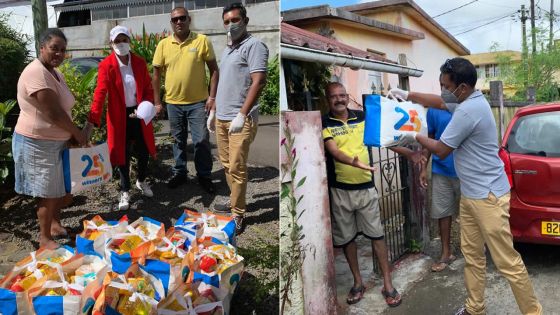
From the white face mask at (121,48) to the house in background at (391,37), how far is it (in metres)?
1.21

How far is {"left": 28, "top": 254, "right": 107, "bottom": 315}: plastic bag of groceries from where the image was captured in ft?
5.49

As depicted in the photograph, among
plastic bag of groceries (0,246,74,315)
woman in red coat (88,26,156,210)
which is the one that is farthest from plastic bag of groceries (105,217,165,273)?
woman in red coat (88,26,156,210)

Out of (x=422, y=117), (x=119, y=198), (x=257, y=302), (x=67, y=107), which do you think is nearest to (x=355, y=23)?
(x=422, y=117)

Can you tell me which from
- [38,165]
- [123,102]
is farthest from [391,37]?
[38,165]

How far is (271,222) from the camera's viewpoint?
2.41m

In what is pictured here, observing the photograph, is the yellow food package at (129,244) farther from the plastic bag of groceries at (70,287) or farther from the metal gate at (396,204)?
the metal gate at (396,204)

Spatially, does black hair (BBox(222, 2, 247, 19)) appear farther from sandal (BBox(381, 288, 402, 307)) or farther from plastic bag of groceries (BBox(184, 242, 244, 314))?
sandal (BBox(381, 288, 402, 307))

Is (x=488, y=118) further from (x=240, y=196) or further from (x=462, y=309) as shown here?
(x=240, y=196)

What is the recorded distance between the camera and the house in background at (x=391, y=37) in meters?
1.76

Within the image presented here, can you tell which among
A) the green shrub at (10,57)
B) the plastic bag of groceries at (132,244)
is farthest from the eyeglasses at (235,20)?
the green shrub at (10,57)

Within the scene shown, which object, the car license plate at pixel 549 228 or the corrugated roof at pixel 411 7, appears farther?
the car license plate at pixel 549 228

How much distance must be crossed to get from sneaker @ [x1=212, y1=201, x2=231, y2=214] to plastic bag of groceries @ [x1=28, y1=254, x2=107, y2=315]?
31.0 inches

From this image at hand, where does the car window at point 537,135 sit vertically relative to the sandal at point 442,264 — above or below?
above

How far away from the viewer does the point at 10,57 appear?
118 inches
